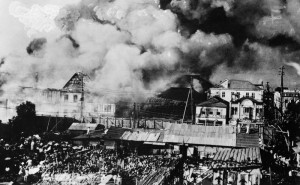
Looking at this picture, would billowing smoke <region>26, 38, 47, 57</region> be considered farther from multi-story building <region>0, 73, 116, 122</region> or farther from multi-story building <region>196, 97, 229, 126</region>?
multi-story building <region>196, 97, 229, 126</region>

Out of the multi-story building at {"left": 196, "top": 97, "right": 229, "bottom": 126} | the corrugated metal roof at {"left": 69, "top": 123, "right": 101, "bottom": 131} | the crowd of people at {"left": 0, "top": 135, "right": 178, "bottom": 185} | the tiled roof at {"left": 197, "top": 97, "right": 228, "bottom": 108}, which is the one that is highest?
the tiled roof at {"left": 197, "top": 97, "right": 228, "bottom": 108}

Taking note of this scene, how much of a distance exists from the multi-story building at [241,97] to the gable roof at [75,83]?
33.0 ft

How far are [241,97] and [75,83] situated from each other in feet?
39.7

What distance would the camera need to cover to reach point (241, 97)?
23.8 metres

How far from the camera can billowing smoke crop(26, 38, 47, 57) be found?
17156 mm

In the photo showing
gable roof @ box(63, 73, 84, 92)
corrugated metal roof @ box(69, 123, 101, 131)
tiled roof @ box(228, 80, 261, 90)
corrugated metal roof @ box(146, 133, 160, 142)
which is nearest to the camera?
corrugated metal roof @ box(146, 133, 160, 142)

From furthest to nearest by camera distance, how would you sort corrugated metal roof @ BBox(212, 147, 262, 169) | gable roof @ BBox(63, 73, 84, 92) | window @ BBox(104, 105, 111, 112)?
window @ BBox(104, 105, 111, 112) → gable roof @ BBox(63, 73, 84, 92) → corrugated metal roof @ BBox(212, 147, 262, 169)

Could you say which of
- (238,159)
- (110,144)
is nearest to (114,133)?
(110,144)

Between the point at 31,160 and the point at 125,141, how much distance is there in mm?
4641

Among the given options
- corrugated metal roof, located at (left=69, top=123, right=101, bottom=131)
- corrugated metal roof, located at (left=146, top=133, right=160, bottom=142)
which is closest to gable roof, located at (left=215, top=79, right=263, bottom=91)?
corrugated metal roof, located at (left=69, top=123, right=101, bottom=131)

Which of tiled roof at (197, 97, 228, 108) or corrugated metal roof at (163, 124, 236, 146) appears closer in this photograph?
corrugated metal roof at (163, 124, 236, 146)

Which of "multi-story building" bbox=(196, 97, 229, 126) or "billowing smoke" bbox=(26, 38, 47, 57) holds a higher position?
"billowing smoke" bbox=(26, 38, 47, 57)

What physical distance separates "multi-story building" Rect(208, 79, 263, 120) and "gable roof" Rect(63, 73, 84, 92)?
33.0 feet

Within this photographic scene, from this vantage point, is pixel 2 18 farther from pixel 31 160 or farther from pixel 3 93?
pixel 3 93
